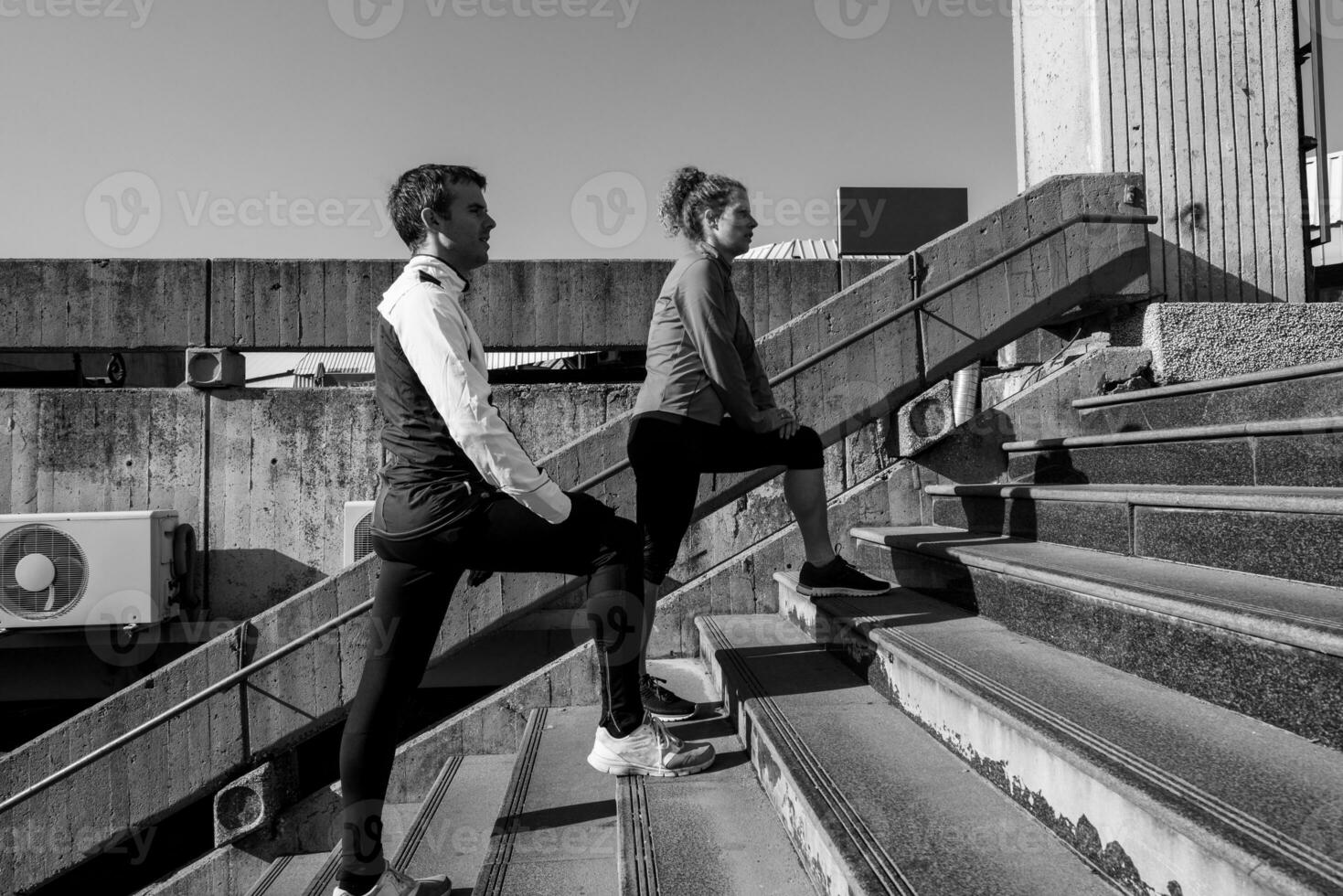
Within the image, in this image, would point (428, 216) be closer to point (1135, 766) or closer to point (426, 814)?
point (1135, 766)

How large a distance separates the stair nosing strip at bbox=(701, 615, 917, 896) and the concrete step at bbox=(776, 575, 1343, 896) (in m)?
0.28

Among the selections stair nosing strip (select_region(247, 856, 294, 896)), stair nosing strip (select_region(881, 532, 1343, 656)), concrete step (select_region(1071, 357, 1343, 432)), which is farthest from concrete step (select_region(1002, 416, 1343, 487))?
stair nosing strip (select_region(247, 856, 294, 896))

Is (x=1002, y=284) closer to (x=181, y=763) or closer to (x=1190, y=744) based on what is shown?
(x=1190, y=744)

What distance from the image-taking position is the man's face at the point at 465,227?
2371 mm

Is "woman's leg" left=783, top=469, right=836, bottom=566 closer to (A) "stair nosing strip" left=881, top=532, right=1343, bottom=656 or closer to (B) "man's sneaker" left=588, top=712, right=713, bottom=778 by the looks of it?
(A) "stair nosing strip" left=881, top=532, right=1343, bottom=656

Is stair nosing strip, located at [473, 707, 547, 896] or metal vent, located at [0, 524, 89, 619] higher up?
metal vent, located at [0, 524, 89, 619]

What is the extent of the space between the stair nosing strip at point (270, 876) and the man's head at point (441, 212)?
10.8ft

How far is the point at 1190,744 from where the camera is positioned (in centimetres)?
169

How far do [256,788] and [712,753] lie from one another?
2862 millimetres

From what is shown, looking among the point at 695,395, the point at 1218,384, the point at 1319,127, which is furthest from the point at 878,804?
the point at 1319,127

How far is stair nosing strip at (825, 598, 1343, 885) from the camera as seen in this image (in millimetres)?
1224

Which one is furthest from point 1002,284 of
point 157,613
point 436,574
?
point 157,613

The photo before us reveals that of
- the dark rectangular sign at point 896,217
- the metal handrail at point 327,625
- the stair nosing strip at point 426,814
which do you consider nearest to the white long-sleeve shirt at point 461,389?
the stair nosing strip at point 426,814

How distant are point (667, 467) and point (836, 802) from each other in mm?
1320
